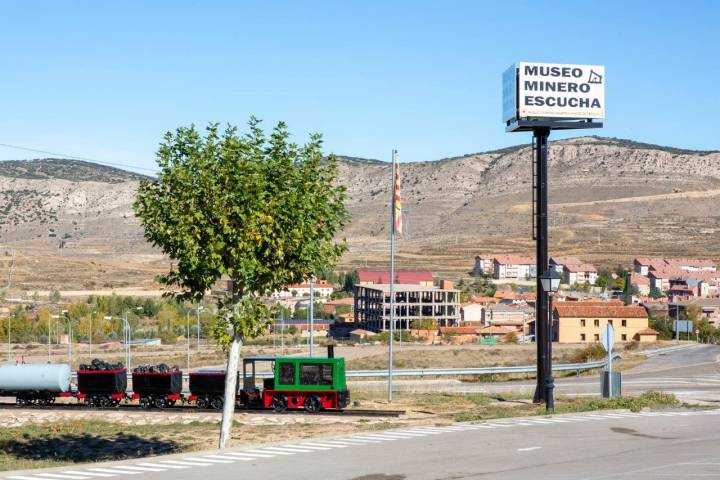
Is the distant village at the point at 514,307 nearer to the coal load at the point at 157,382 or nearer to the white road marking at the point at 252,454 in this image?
the coal load at the point at 157,382

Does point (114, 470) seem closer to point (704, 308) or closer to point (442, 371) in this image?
point (442, 371)

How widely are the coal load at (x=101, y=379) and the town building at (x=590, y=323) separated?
7707 centimetres

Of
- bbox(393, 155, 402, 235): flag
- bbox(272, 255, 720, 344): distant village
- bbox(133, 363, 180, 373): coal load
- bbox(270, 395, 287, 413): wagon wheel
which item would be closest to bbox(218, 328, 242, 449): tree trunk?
bbox(270, 395, 287, 413): wagon wheel

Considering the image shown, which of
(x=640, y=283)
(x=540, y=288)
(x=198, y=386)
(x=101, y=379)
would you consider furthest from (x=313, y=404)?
(x=640, y=283)

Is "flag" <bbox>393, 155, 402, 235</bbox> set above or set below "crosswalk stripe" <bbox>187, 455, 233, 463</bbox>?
above

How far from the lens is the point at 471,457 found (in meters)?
27.2

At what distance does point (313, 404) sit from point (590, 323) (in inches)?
3179

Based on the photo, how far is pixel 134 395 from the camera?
1970 inches

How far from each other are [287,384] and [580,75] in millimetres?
20592

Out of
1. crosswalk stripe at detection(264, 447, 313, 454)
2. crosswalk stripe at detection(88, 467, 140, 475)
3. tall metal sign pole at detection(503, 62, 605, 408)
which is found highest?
tall metal sign pole at detection(503, 62, 605, 408)

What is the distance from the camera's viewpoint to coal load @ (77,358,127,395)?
50.2 meters

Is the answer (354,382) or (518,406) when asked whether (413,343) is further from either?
(518,406)

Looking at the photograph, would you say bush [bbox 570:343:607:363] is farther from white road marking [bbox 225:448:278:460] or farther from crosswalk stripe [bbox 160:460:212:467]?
crosswalk stripe [bbox 160:460:212:467]

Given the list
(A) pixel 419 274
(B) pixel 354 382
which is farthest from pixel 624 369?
(A) pixel 419 274
